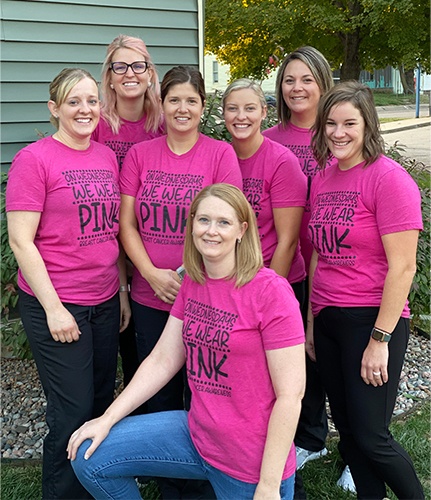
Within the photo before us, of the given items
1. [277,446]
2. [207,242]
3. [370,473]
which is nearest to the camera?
[277,446]

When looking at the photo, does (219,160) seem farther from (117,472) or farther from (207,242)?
(117,472)

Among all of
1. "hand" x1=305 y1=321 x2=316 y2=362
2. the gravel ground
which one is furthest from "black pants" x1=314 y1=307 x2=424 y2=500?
the gravel ground

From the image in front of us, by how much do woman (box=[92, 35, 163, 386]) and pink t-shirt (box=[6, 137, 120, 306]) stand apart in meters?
0.36

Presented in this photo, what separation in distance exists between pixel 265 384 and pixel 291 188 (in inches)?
42.5

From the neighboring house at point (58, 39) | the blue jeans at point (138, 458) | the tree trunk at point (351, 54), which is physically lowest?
the blue jeans at point (138, 458)

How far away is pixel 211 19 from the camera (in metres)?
10.6

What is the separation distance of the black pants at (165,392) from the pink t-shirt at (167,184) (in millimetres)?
67

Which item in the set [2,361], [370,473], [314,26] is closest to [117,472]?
[370,473]

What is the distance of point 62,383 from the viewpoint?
2764mm

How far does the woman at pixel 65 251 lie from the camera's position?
8.77ft

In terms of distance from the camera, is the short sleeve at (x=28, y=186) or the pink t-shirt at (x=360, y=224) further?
the short sleeve at (x=28, y=186)

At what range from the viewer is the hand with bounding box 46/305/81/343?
2.70 metres

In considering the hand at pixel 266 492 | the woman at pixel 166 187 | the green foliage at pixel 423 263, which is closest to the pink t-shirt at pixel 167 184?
the woman at pixel 166 187

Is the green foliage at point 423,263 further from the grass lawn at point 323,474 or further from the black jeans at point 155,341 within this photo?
the black jeans at point 155,341
